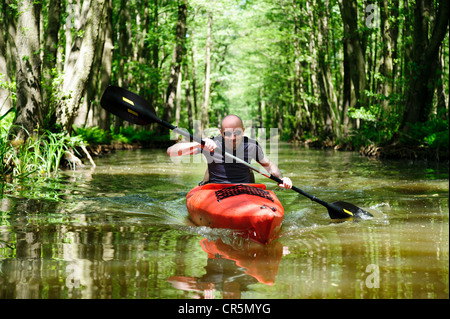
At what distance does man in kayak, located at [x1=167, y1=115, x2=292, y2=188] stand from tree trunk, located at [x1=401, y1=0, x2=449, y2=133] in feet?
32.3

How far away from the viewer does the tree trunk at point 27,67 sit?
9.96 metres

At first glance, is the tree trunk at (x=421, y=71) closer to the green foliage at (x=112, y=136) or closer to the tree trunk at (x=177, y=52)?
the green foliage at (x=112, y=136)

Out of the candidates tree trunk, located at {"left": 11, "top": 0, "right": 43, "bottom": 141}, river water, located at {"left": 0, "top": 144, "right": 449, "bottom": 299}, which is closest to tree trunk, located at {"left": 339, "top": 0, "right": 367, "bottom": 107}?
river water, located at {"left": 0, "top": 144, "right": 449, "bottom": 299}

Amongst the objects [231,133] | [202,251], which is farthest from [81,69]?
[202,251]

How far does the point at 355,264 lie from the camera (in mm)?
3771

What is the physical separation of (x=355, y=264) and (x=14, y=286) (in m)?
2.43

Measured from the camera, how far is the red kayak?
4.65 m

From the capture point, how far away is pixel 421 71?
1435 cm

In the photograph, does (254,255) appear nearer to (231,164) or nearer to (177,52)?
(231,164)

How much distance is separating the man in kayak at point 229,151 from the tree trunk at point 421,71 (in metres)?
9.83

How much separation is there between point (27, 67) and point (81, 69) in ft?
5.89

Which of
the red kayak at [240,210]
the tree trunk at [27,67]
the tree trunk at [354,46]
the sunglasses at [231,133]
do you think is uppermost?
the tree trunk at [354,46]

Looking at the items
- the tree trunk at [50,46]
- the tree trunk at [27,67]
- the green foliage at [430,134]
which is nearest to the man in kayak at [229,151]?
the tree trunk at [27,67]
